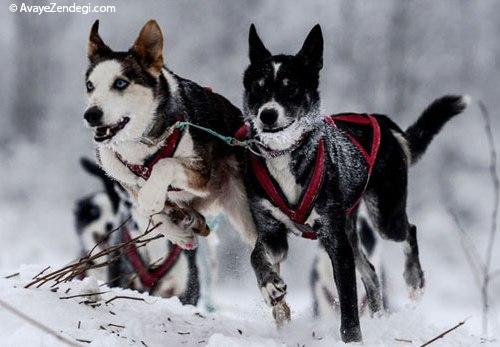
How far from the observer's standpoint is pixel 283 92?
3572mm

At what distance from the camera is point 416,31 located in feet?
64.4

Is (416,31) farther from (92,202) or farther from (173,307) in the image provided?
(173,307)

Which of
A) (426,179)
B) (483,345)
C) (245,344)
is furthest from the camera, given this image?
(426,179)

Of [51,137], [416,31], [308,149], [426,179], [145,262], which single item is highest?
[416,31]

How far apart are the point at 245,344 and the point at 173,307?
1187 millimetres

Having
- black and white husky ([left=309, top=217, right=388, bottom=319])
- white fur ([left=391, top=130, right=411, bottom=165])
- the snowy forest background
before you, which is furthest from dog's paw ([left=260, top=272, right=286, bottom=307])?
the snowy forest background

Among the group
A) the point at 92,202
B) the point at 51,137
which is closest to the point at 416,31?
the point at 51,137

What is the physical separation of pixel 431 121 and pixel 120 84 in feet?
7.69

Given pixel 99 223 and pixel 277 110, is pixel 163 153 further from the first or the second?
pixel 99 223

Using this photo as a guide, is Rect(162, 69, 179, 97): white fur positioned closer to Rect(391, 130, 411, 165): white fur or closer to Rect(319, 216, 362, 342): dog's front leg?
Rect(319, 216, 362, 342): dog's front leg

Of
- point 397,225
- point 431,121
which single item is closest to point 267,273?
point 397,225

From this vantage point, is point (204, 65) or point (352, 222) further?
point (204, 65)

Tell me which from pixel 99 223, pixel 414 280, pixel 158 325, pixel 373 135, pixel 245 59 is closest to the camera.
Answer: pixel 158 325

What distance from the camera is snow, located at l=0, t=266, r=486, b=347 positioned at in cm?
275
